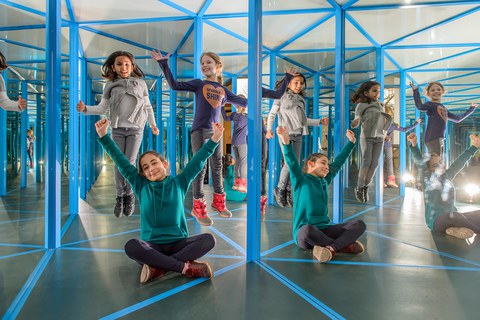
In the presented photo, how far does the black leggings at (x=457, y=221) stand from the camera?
3.13 metres

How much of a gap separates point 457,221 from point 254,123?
2.22 metres

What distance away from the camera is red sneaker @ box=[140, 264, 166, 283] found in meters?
1.95

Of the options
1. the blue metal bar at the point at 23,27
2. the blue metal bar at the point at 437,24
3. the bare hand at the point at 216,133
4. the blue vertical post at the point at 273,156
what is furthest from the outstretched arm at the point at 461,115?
the blue metal bar at the point at 23,27

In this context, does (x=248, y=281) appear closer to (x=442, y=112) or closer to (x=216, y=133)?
(x=216, y=133)

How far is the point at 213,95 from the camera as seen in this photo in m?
3.14

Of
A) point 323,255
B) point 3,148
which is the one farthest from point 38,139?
point 323,255

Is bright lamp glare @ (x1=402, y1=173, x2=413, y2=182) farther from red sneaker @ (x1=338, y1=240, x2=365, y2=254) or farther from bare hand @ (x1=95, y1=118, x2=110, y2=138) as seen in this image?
bare hand @ (x1=95, y1=118, x2=110, y2=138)

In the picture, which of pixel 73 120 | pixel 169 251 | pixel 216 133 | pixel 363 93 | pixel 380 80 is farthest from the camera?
pixel 380 80

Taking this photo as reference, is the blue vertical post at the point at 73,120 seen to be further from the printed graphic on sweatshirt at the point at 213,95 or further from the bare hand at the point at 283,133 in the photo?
the bare hand at the point at 283,133

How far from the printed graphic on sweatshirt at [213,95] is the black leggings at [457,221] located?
7.74 ft

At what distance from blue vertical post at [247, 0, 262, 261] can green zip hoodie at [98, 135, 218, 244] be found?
302 mm

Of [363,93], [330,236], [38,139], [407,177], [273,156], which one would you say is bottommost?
[330,236]

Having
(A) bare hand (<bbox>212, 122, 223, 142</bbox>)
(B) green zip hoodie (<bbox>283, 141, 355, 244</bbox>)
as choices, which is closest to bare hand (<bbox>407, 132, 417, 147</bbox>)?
(B) green zip hoodie (<bbox>283, 141, 355, 244</bbox>)

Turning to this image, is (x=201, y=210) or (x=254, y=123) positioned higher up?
(x=254, y=123)
